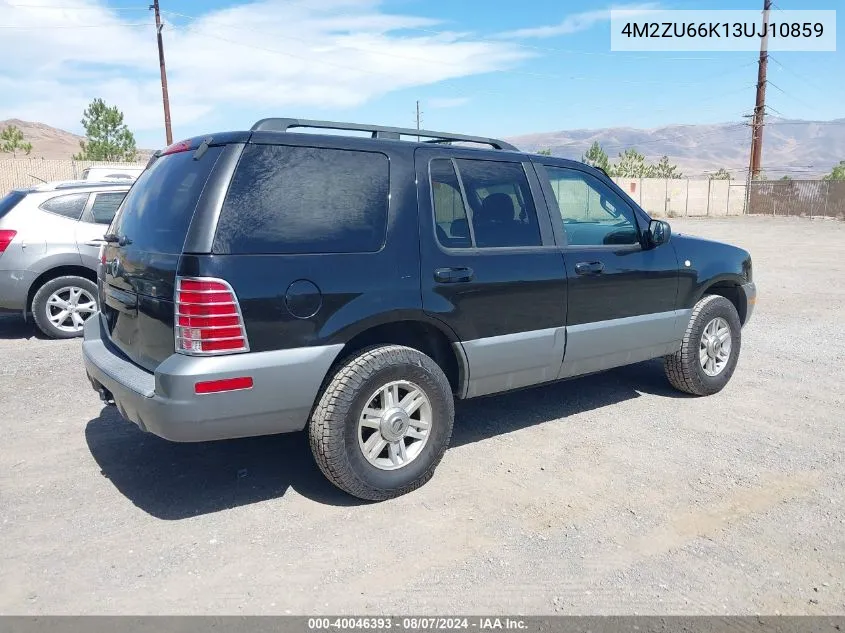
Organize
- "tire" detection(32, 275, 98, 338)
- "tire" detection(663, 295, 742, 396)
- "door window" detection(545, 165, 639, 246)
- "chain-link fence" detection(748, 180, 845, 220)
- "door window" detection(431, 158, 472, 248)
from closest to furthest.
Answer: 1. "door window" detection(431, 158, 472, 248)
2. "door window" detection(545, 165, 639, 246)
3. "tire" detection(663, 295, 742, 396)
4. "tire" detection(32, 275, 98, 338)
5. "chain-link fence" detection(748, 180, 845, 220)

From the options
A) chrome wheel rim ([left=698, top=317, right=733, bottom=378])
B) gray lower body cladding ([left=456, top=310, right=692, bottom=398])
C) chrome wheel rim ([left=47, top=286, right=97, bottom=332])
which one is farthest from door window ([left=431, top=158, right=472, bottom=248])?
chrome wheel rim ([left=47, top=286, right=97, bottom=332])

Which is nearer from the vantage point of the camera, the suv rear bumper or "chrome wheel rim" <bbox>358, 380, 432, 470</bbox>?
the suv rear bumper

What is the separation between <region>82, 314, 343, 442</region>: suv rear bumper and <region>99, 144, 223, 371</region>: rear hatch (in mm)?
160

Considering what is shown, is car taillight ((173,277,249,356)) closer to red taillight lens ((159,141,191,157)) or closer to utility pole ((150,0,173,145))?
red taillight lens ((159,141,191,157))

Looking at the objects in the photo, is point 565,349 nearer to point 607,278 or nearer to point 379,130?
point 607,278

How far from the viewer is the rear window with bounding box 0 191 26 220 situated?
288 inches

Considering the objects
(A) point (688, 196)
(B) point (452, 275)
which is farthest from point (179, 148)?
(A) point (688, 196)

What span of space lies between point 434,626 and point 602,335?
2.55 meters

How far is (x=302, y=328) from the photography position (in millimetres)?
3355

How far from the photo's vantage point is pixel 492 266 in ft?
13.4

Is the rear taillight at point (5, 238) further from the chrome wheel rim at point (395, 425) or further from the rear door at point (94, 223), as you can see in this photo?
the chrome wheel rim at point (395, 425)

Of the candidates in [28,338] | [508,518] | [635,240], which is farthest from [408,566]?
[28,338]

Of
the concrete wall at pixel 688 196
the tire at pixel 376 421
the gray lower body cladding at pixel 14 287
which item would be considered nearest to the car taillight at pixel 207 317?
the tire at pixel 376 421

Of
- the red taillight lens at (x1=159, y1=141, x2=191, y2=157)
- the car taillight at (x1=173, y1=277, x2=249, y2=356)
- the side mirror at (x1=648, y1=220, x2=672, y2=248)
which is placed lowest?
the car taillight at (x1=173, y1=277, x2=249, y2=356)
